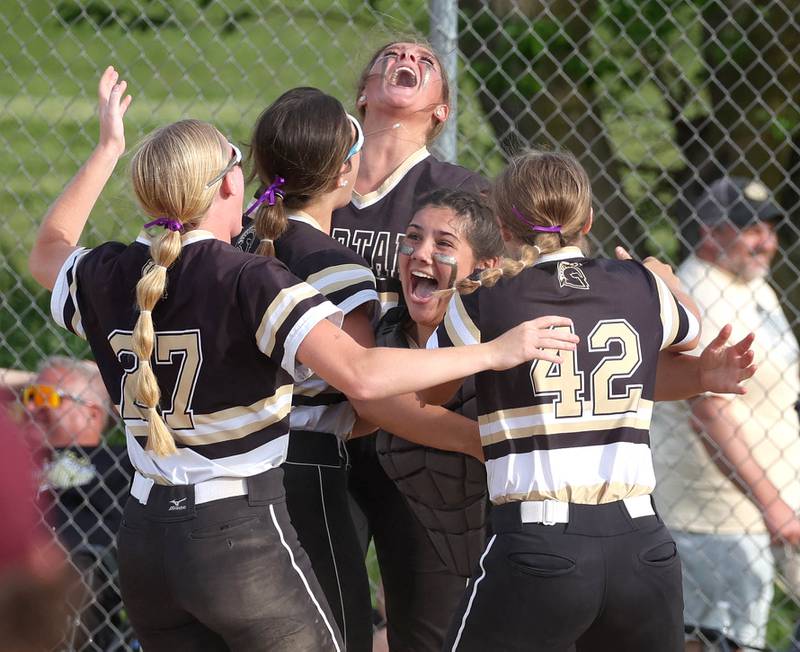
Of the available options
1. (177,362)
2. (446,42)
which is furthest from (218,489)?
(446,42)

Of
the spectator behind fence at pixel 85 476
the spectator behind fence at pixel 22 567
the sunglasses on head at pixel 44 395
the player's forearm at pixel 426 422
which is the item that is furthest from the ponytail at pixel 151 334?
the sunglasses on head at pixel 44 395

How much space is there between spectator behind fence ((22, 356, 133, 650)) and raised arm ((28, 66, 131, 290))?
5.50 ft

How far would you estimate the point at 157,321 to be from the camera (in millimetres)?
2484

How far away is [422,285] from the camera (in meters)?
3.08

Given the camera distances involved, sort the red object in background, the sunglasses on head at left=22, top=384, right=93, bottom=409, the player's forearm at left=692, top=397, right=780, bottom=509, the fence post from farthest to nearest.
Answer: the sunglasses on head at left=22, top=384, right=93, bottom=409 < the player's forearm at left=692, top=397, right=780, bottom=509 < the fence post < the red object in background

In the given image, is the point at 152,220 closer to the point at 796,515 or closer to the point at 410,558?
the point at 410,558

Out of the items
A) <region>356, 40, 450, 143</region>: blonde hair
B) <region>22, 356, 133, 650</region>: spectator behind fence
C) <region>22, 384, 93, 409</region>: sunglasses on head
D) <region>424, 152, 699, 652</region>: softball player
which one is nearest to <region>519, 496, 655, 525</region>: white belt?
<region>424, 152, 699, 652</region>: softball player

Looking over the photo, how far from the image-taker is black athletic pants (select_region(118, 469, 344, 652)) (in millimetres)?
2463

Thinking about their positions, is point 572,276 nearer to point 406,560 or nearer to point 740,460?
point 406,560

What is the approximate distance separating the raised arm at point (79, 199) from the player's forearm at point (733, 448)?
8.19 feet

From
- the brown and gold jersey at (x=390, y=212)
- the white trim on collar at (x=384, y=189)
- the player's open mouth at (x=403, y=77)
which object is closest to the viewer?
the brown and gold jersey at (x=390, y=212)

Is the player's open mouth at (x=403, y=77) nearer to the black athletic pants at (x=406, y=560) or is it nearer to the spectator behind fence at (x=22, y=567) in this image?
the black athletic pants at (x=406, y=560)

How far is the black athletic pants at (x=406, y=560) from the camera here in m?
3.22

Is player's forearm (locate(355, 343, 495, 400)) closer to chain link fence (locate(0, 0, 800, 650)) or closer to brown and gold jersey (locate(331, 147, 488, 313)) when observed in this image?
brown and gold jersey (locate(331, 147, 488, 313))
